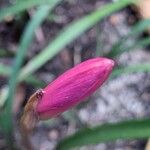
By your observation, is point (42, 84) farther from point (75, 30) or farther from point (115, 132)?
point (115, 132)

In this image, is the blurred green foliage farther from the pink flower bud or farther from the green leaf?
the pink flower bud

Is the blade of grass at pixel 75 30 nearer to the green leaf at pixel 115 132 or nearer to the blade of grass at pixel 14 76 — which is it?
the blade of grass at pixel 14 76

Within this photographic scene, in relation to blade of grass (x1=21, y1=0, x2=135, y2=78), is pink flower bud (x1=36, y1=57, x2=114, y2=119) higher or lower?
lower

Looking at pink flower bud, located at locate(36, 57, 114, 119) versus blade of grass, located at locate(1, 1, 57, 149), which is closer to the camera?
pink flower bud, located at locate(36, 57, 114, 119)

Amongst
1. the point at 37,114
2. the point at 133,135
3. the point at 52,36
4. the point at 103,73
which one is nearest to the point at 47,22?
the point at 52,36

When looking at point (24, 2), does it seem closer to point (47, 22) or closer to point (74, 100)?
point (47, 22)

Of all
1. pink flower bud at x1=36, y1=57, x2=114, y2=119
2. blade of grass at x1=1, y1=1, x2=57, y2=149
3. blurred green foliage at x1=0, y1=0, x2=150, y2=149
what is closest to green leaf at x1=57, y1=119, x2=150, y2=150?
blurred green foliage at x1=0, y1=0, x2=150, y2=149
